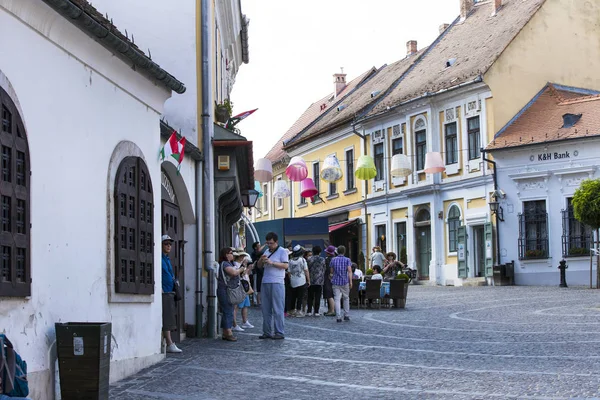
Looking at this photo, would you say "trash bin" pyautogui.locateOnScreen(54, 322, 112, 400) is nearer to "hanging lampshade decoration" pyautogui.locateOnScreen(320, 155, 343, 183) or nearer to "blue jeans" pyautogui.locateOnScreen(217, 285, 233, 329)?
"blue jeans" pyautogui.locateOnScreen(217, 285, 233, 329)

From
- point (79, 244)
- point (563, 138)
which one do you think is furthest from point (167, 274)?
point (563, 138)

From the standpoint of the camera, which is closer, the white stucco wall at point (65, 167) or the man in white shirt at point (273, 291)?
the white stucco wall at point (65, 167)

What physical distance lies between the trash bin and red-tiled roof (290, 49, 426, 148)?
135 feet

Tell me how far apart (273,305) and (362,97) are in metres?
36.7

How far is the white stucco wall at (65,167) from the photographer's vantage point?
8273 mm

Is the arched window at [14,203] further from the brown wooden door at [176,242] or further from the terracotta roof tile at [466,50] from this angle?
the terracotta roof tile at [466,50]

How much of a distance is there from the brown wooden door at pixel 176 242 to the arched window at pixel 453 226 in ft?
83.1

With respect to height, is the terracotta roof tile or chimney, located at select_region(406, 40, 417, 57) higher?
chimney, located at select_region(406, 40, 417, 57)

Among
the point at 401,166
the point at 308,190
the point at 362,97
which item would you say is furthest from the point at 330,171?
the point at 362,97

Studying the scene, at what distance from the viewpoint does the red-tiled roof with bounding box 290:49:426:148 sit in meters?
50.4

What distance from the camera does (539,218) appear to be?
3775cm

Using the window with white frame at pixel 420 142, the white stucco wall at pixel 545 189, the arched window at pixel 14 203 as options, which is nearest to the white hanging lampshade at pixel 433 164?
the white stucco wall at pixel 545 189

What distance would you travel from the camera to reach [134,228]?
11.8m

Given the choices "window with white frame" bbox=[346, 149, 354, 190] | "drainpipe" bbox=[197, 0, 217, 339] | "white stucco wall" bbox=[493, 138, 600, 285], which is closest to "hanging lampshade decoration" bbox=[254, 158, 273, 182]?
"white stucco wall" bbox=[493, 138, 600, 285]
